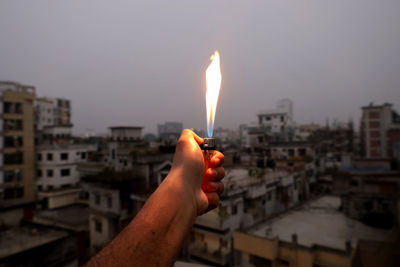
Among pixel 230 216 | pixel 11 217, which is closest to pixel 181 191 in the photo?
pixel 230 216

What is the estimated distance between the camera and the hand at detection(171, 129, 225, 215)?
2115mm

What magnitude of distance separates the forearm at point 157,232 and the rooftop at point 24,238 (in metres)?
19.3

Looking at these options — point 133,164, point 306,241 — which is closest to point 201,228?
point 306,241

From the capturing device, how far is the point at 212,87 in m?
2.72

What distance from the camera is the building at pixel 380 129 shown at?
32438 millimetres

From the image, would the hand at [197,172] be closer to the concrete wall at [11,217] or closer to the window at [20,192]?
the concrete wall at [11,217]

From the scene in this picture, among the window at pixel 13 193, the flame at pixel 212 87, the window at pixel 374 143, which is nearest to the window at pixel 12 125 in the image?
the window at pixel 13 193

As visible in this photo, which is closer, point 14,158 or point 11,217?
point 11,217

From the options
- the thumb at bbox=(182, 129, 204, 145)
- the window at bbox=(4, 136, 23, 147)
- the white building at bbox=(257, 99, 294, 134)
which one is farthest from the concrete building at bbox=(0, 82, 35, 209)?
the white building at bbox=(257, 99, 294, 134)

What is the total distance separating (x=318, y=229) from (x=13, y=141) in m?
29.9

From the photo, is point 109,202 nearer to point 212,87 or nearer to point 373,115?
point 212,87

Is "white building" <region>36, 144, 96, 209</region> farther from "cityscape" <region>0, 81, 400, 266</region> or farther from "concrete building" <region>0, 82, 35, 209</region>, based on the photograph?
"concrete building" <region>0, 82, 35, 209</region>

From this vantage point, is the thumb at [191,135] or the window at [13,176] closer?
the thumb at [191,135]

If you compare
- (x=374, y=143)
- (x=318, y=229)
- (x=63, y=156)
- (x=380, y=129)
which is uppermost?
(x=380, y=129)
